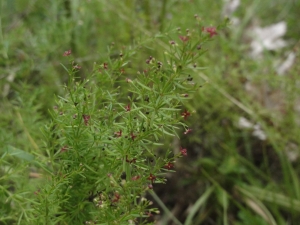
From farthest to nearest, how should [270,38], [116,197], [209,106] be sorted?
[270,38] → [209,106] → [116,197]

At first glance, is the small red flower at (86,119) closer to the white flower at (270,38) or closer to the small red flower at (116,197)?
the small red flower at (116,197)

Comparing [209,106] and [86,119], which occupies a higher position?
[209,106]

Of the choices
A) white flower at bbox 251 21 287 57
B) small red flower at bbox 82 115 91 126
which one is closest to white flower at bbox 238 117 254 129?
white flower at bbox 251 21 287 57

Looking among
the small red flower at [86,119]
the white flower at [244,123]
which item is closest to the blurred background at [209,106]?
the white flower at [244,123]

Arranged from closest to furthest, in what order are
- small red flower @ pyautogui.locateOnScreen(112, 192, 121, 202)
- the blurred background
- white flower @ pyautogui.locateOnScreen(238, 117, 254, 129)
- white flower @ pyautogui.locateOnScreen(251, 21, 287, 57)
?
1. small red flower @ pyautogui.locateOnScreen(112, 192, 121, 202)
2. the blurred background
3. white flower @ pyautogui.locateOnScreen(238, 117, 254, 129)
4. white flower @ pyautogui.locateOnScreen(251, 21, 287, 57)

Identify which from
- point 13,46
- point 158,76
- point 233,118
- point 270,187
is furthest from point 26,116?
point 270,187

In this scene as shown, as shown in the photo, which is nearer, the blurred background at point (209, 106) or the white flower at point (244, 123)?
the blurred background at point (209, 106)

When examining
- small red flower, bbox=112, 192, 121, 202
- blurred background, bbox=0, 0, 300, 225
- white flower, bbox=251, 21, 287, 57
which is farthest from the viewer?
white flower, bbox=251, 21, 287, 57

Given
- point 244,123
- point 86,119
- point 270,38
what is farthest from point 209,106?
point 86,119

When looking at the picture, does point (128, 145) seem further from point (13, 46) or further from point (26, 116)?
point (13, 46)

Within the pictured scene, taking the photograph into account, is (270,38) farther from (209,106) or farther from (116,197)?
(116,197)

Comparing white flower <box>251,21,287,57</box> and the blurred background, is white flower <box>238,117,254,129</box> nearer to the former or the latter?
the blurred background

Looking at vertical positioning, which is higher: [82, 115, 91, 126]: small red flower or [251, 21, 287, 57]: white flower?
[251, 21, 287, 57]: white flower
